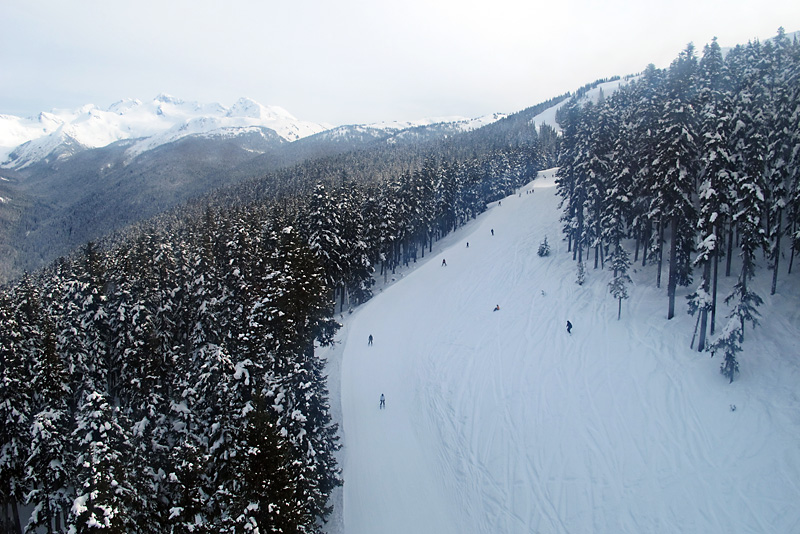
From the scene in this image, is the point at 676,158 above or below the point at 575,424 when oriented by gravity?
above

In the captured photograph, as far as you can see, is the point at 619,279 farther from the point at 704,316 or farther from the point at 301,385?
the point at 301,385

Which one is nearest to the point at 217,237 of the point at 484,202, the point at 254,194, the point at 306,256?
the point at 306,256

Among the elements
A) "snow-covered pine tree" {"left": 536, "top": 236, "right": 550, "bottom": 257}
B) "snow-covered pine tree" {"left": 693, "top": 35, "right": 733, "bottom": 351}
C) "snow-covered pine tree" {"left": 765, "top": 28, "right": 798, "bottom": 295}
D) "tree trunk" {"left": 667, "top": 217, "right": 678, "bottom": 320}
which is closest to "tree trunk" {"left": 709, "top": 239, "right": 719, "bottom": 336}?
"snow-covered pine tree" {"left": 693, "top": 35, "right": 733, "bottom": 351}

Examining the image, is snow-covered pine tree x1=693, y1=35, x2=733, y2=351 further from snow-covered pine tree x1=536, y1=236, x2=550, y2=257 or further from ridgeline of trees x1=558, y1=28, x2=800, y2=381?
snow-covered pine tree x1=536, y1=236, x2=550, y2=257

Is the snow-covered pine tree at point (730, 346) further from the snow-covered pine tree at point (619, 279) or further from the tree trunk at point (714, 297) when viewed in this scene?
the snow-covered pine tree at point (619, 279)

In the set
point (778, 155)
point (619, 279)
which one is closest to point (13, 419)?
point (619, 279)

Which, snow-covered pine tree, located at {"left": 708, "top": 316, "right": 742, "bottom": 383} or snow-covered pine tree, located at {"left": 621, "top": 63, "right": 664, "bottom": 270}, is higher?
snow-covered pine tree, located at {"left": 621, "top": 63, "right": 664, "bottom": 270}
